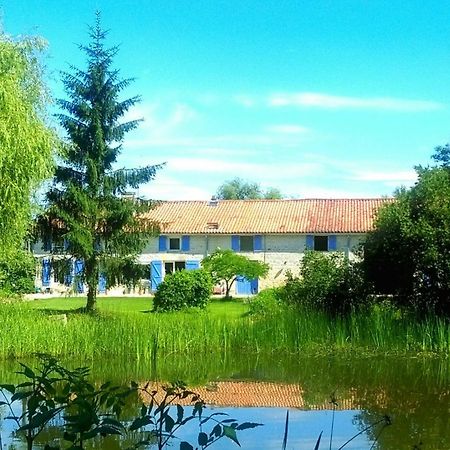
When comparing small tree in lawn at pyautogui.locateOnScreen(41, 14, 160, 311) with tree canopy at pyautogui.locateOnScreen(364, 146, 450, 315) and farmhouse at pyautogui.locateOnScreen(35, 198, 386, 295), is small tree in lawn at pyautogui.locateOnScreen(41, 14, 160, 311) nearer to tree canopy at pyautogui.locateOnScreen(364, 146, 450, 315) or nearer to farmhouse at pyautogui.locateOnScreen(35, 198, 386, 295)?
tree canopy at pyautogui.locateOnScreen(364, 146, 450, 315)

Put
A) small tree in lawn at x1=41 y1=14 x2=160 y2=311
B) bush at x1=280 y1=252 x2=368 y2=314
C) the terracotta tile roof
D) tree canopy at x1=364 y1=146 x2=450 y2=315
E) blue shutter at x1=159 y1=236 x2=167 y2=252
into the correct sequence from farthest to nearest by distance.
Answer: blue shutter at x1=159 y1=236 x2=167 y2=252
the terracotta tile roof
small tree in lawn at x1=41 y1=14 x2=160 y2=311
bush at x1=280 y1=252 x2=368 y2=314
tree canopy at x1=364 y1=146 x2=450 y2=315

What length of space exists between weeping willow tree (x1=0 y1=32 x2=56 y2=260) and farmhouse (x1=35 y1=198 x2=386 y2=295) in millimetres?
18464

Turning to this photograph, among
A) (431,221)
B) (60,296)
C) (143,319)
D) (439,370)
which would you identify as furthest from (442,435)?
(60,296)

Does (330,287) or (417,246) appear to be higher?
(417,246)

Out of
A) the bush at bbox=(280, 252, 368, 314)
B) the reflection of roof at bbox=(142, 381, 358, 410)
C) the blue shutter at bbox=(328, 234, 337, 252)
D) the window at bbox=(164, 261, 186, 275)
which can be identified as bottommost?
the reflection of roof at bbox=(142, 381, 358, 410)

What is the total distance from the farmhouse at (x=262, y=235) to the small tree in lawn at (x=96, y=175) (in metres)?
13.6

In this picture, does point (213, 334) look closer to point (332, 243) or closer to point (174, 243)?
point (332, 243)

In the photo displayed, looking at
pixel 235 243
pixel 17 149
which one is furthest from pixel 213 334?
pixel 235 243

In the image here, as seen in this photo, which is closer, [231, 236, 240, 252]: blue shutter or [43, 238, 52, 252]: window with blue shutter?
[43, 238, 52, 252]: window with blue shutter

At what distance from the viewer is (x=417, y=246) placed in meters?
15.1

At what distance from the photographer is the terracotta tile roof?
35.9 metres

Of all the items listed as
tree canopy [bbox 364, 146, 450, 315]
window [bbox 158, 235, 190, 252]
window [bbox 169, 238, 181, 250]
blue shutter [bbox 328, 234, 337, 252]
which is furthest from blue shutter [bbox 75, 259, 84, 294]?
blue shutter [bbox 328, 234, 337, 252]

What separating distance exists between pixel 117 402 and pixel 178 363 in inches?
430

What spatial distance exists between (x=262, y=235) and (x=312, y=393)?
25.7 metres
